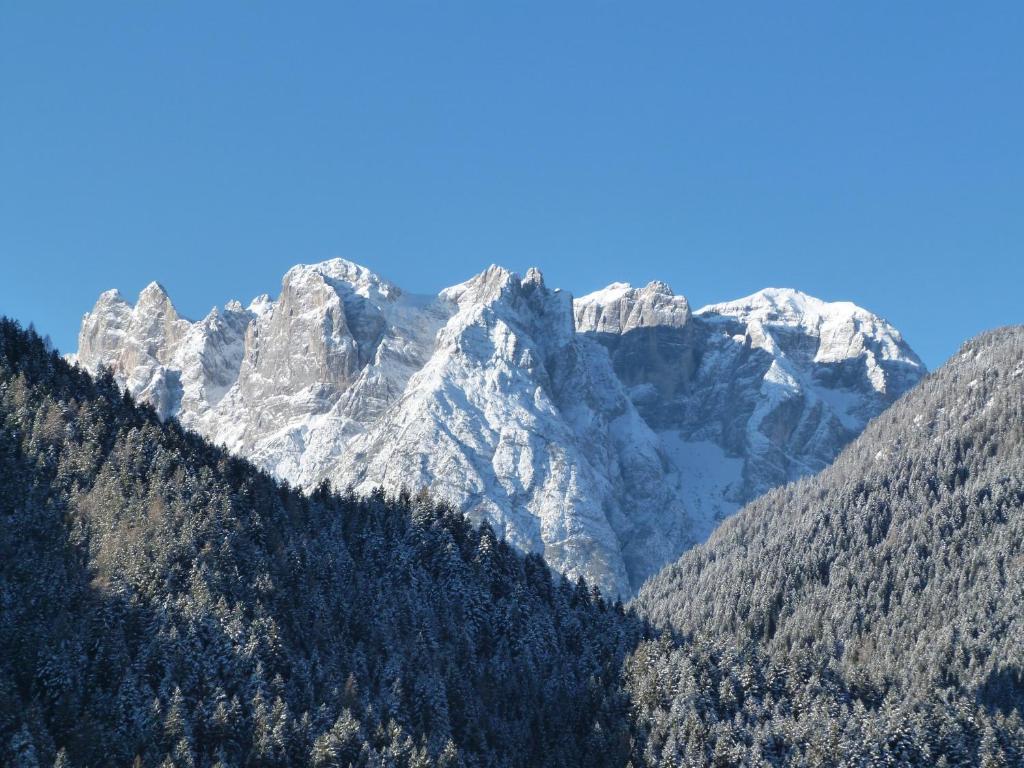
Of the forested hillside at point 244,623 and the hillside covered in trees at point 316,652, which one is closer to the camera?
the forested hillside at point 244,623

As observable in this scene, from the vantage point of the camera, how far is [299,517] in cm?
18762

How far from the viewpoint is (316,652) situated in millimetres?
152750

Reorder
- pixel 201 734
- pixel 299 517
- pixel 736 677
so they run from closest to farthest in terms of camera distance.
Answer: pixel 201 734
pixel 736 677
pixel 299 517

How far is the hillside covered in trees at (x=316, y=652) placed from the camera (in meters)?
136

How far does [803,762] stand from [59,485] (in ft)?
311

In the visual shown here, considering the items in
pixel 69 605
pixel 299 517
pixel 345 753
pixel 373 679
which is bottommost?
pixel 345 753

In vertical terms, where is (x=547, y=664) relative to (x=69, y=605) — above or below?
below

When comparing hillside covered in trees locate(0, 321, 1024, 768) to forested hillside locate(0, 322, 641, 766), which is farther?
hillside covered in trees locate(0, 321, 1024, 768)

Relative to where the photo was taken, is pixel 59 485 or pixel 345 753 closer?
pixel 345 753

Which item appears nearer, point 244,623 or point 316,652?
point 244,623

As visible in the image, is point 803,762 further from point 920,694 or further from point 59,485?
point 59,485

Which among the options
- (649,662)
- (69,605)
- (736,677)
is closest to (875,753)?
(736,677)

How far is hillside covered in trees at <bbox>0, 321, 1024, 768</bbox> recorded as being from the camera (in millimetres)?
136125

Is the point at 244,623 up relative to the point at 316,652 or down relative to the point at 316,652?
up
